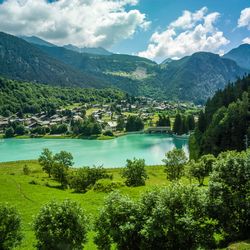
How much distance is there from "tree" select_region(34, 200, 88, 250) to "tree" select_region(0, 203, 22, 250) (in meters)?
2.68

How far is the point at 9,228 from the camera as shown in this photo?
96.5 ft

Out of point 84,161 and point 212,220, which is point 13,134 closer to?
point 84,161

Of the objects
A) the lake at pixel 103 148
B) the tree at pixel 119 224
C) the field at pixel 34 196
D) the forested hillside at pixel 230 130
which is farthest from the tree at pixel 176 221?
the lake at pixel 103 148

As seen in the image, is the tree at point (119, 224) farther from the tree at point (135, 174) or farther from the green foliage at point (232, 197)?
the tree at point (135, 174)

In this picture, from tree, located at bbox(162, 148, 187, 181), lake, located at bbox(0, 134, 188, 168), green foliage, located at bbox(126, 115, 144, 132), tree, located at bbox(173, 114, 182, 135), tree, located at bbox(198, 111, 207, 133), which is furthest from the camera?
green foliage, located at bbox(126, 115, 144, 132)

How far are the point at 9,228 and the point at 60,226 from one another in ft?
16.1

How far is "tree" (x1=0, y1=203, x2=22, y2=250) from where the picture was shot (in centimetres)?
2902

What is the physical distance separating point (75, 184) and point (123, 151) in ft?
251

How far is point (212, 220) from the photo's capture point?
27219 millimetres

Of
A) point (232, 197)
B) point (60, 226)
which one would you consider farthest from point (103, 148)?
point (232, 197)

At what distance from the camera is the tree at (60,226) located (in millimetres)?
27219

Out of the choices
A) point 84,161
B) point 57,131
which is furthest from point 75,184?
point 57,131

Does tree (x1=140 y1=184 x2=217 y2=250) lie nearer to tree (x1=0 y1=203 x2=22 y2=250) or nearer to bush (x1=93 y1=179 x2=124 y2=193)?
tree (x1=0 y1=203 x2=22 y2=250)

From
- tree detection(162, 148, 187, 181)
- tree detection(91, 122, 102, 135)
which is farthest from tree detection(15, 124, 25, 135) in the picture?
tree detection(162, 148, 187, 181)
